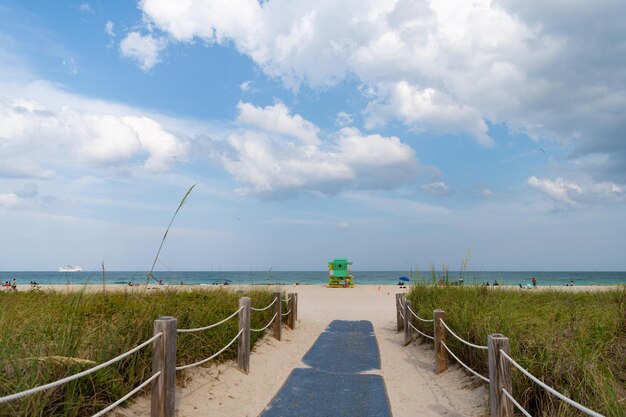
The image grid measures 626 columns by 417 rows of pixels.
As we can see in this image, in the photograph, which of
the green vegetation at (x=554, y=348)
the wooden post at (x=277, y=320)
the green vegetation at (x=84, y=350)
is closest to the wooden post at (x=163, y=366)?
the green vegetation at (x=84, y=350)

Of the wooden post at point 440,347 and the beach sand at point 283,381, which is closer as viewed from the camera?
the beach sand at point 283,381

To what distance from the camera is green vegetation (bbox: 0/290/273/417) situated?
3.48m

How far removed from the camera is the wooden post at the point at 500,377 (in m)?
4.30

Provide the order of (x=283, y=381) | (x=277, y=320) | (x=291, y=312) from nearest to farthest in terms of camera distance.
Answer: (x=283, y=381), (x=277, y=320), (x=291, y=312)

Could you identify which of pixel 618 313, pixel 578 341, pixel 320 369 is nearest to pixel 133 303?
pixel 320 369

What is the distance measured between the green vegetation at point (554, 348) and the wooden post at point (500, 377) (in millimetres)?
346

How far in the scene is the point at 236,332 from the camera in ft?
23.6

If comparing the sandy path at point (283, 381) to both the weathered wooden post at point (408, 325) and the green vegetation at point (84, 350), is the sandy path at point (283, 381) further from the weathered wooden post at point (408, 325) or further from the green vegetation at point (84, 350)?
the green vegetation at point (84, 350)

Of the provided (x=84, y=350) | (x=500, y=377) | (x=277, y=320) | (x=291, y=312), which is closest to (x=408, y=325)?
(x=277, y=320)

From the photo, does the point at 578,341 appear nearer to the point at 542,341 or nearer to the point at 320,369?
the point at 542,341

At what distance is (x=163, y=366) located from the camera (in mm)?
4031

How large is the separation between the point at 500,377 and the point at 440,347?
287 cm

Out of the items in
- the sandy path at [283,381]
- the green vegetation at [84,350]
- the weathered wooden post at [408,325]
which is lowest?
the sandy path at [283,381]

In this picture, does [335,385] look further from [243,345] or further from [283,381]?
[243,345]
